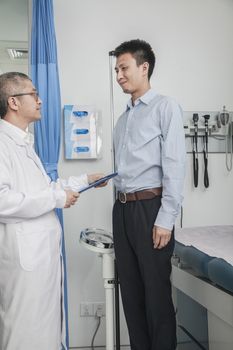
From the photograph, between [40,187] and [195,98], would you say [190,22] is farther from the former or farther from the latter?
[40,187]

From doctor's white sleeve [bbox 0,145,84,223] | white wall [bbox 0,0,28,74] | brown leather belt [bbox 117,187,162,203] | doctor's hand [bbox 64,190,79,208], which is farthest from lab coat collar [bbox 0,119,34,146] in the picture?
white wall [bbox 0,0,28,74]

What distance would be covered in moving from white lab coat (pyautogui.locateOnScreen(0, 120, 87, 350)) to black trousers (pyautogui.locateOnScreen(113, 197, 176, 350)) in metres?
0.30

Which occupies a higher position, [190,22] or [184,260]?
[190,22]

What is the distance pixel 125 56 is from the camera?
5.47 ft

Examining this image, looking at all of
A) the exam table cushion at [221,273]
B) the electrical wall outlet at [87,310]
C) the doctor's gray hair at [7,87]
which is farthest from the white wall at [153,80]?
the exam table cushion at [221,273]

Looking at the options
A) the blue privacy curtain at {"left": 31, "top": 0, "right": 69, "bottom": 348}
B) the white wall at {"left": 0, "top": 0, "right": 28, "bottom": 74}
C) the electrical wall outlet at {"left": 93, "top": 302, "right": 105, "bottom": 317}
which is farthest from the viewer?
the white wall at {"left": 0, "top": 0, "right": 28, "bottom": 74}

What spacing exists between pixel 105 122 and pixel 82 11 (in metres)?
0.75

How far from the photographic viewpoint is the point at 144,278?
1.52 metres

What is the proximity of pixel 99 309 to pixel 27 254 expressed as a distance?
1037 millimetres

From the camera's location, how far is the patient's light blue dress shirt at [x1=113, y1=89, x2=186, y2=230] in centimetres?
148

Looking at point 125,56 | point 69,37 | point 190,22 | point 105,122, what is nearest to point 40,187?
point 125,56

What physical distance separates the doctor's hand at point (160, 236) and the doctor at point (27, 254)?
0.39m

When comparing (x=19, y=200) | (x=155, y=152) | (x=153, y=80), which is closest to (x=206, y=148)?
(x=153, y=80)

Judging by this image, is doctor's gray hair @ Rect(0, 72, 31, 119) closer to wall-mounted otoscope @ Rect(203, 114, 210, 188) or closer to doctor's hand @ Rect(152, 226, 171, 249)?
doctor's hand @ Rect(152, 226, 171, 249)
